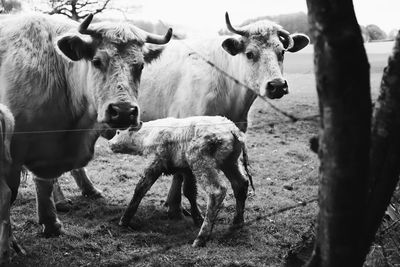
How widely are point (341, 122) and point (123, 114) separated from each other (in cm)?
232

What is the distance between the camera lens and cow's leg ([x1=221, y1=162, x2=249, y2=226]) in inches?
218

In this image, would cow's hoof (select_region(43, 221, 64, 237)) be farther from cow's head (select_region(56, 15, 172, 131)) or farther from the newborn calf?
cow's head (select_region(56, 15, 172, 131))

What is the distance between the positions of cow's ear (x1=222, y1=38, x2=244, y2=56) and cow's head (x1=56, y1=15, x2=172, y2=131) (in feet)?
5.39

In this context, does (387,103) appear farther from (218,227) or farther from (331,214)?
(218,227)

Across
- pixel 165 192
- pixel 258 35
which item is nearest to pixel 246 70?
pixel 258 35

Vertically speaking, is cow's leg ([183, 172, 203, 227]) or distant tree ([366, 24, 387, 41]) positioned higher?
distant tree ([366, 24, 387, 41])

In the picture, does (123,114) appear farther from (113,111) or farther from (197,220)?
(197,220)

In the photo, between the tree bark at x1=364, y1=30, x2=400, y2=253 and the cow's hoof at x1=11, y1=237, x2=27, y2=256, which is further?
the cow's hoof at x1=11, y1=237, x2=27, y2=256

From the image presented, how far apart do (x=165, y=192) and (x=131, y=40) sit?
277 centimetres

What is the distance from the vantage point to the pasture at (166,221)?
458cm

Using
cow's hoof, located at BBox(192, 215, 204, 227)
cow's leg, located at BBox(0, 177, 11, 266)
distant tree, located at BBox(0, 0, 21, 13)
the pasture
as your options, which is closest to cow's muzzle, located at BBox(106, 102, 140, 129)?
cow's leg, located at BBox(0, 177, 11, 266)

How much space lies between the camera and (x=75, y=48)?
178 inches

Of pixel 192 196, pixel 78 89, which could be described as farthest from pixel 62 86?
pixel 192 196

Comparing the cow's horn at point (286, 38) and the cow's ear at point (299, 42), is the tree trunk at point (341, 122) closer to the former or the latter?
the cow's horn at point (286, 38)
